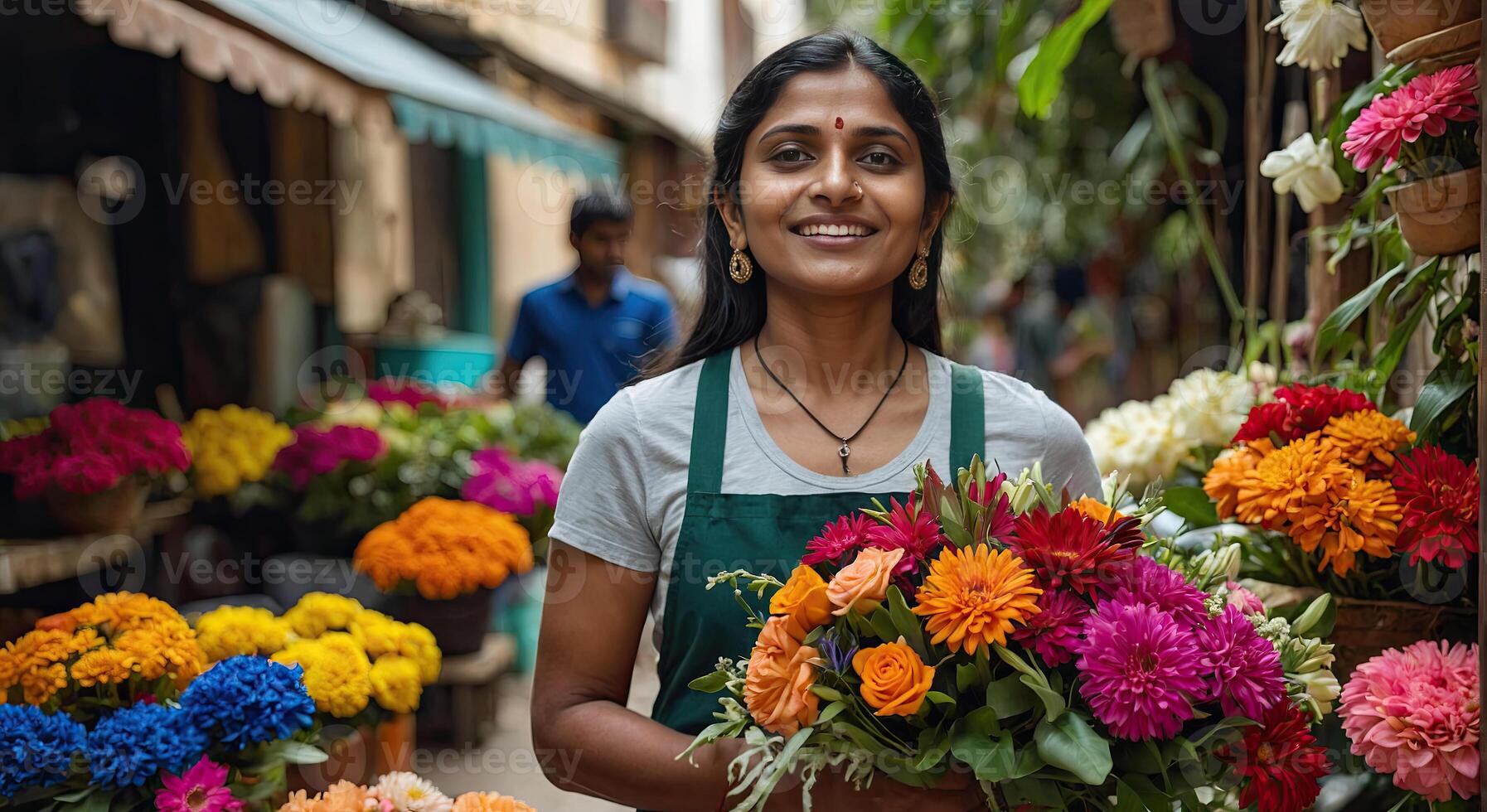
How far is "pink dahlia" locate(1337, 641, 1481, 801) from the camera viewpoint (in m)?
1.60

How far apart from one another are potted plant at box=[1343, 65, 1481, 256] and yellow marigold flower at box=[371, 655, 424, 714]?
1.97 m

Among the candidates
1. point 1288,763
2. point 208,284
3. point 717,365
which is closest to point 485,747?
point 208,284

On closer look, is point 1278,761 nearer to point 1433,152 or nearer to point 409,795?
point 1433,152

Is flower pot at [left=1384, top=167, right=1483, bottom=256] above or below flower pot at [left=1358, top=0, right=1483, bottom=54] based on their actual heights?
below

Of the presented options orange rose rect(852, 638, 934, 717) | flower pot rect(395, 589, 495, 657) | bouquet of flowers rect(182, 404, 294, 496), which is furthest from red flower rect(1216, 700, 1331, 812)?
bouquet of flowers rect(182, 404, 294, 496)

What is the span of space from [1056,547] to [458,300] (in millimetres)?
6619

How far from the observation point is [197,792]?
1.77 m

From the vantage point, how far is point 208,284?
4766 millimetres

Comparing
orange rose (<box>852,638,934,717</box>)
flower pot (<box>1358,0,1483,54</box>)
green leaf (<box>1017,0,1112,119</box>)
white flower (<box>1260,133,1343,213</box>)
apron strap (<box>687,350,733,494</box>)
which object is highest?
green leaf (<box>1017,0,1112,119</box>)

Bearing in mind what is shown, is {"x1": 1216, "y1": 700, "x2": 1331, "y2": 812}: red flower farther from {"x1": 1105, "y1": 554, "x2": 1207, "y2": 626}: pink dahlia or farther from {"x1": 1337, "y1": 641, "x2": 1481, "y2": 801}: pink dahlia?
{"x1": 1337, "y1": 641, "x2": 1481, "y2": 801}: pink dahlia

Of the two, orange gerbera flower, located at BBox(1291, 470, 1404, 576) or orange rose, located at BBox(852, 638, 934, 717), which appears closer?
orange rose, located at BBox(852, 638, 934, 717)

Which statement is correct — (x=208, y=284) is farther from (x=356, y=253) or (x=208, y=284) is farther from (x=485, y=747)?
(x=485, y=747)

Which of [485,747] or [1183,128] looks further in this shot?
[1183,128]

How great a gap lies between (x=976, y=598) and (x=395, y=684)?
1.52m
